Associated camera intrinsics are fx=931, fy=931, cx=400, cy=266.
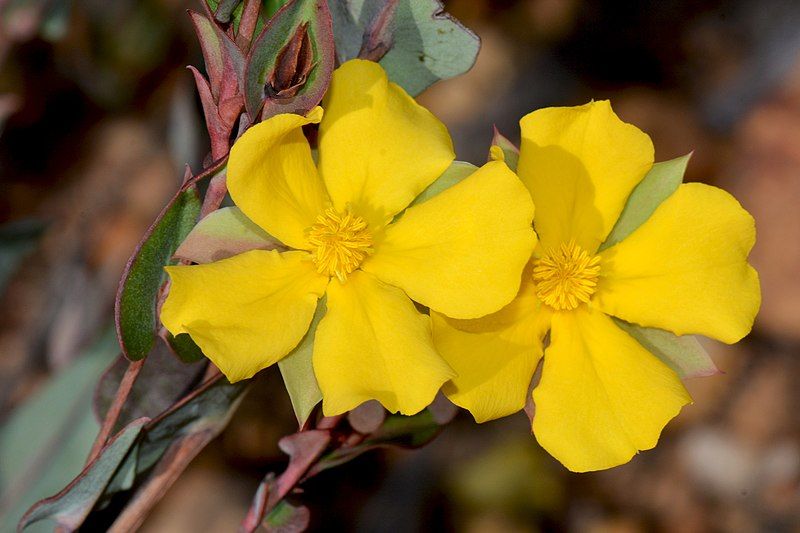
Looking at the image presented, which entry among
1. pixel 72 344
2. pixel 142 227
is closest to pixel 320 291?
pixel 72 344

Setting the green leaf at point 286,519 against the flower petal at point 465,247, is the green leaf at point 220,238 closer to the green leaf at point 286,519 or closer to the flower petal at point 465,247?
the flower petal at point 465,247

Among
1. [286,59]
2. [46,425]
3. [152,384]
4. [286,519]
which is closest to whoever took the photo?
[286,59]

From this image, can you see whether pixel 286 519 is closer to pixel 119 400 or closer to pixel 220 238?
pixel 119 400

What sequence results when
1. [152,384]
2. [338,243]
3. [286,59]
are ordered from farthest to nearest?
[152,384] < [338,243] < [286,59]

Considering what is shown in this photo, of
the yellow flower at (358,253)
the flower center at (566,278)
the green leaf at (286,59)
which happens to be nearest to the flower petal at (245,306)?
the yellow flower at (358,253)

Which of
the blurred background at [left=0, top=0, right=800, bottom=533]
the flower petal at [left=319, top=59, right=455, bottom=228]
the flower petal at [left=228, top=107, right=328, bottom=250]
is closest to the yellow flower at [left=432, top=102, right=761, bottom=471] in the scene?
the flower petal at [left=319, top=59, right=455, bottom=228]

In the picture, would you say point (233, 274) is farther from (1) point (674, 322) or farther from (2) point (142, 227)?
(2) point (142, 227)

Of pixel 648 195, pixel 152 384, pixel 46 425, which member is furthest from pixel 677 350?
pixel 46 425
